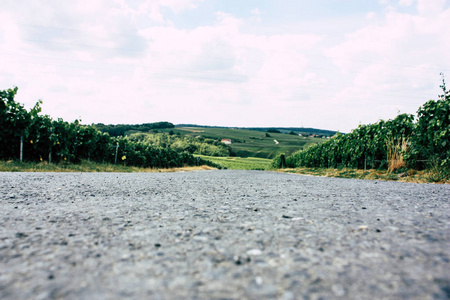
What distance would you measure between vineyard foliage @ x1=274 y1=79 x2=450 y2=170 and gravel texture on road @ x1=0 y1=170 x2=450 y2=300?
8.61 metres

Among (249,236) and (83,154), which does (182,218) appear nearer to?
(249,236)

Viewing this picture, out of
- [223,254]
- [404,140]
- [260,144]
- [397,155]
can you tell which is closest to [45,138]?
[223,254]

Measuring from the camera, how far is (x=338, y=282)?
1.55 m

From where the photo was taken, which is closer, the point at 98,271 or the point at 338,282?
the point at 338,282

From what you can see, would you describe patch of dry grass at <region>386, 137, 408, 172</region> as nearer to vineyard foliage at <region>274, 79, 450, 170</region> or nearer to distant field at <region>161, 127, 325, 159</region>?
vineyard foliage at <region>274, 79, 450, 170</region>

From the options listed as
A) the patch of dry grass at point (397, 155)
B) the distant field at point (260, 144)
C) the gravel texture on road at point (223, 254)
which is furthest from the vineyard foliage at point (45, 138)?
the distant field at point (260, 144)

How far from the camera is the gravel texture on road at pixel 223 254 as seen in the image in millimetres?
1477

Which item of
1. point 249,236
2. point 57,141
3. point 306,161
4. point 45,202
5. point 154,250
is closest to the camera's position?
point 154,250

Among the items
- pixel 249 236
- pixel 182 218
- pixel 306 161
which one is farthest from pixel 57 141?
pixel 306 161

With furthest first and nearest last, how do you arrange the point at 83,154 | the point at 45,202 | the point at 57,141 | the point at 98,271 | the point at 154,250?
1. the point at 83,154
2. the point at 57,141
3. the point at 45,202
4. the point at 154,250
5. the point at 98,271

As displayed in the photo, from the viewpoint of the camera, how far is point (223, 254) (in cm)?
200

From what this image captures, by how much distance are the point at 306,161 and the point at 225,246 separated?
98.9 ft

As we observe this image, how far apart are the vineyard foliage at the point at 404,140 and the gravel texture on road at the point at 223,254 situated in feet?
28.2

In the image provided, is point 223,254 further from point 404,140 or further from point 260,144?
point 260,144
